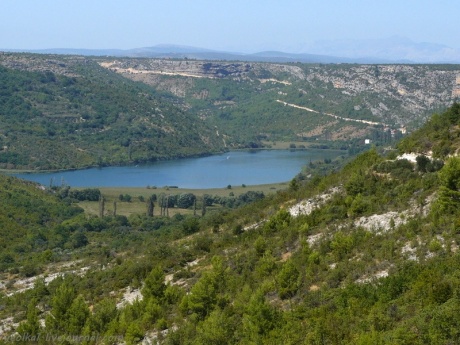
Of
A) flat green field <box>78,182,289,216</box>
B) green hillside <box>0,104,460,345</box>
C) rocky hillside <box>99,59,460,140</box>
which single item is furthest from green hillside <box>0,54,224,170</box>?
green hillside <box>0,104,460,345</box>

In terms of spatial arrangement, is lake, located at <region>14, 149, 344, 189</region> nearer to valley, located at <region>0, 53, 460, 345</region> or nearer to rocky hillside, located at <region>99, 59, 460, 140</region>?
valley, located at <region>0, 53, 460, 345</region>

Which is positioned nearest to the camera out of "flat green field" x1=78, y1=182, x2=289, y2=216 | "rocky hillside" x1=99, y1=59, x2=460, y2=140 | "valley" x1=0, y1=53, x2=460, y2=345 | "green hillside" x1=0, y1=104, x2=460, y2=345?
"green hillside" x1=0, y1=104, x2=460, y2=345

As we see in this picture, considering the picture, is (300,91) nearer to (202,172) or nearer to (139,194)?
(202,172)

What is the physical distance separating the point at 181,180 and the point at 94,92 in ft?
157

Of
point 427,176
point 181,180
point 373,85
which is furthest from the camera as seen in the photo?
point 373,85

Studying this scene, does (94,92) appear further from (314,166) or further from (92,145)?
(314,166)

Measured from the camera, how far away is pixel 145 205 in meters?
66.3

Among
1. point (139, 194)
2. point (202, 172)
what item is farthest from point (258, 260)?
point (202, 172)

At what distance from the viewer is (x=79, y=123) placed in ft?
388

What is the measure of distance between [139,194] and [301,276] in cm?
5550

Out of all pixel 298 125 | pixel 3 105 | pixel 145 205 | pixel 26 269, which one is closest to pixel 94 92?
pixel 3 105

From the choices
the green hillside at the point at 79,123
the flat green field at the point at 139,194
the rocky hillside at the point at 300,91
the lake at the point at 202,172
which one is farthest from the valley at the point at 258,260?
the rocky hillside at the point at 300,91

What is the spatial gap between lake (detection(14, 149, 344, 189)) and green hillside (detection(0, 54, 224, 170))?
4805 mm

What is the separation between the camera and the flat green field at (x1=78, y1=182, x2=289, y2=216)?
63.1 metres
